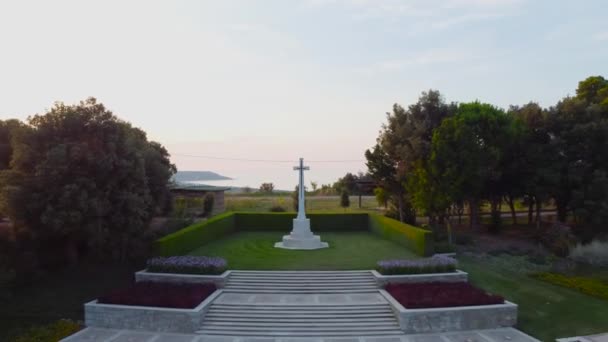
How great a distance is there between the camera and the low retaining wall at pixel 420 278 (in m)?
18.8

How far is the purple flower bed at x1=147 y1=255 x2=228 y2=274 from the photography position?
63.4ft

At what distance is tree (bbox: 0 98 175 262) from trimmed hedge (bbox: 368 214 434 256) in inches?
578

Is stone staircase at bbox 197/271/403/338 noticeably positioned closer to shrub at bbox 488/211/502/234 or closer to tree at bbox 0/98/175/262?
tree at bbox 0/98/175/262

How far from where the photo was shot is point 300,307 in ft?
54.7

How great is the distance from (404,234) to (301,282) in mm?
9213

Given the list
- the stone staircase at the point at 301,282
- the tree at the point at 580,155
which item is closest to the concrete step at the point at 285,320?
the stone staircase at the point at 301,282

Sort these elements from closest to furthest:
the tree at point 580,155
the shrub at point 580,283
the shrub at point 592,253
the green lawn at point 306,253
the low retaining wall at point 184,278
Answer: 1. the shrub at point 580,283
2. the low retaining wall at point 184,278
3. the green lawn at point 306,253
4. the shrub at point 592,253
5. the tree at point 580,155

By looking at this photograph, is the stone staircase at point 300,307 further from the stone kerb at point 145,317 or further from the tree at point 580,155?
the tree at point 580,155

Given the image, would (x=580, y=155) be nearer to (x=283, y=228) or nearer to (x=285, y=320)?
(x=283, y=228)

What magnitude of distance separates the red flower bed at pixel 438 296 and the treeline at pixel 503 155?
1153cm

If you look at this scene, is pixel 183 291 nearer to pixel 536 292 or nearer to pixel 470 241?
pixel 536 292

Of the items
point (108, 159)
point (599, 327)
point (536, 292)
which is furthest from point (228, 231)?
point (599, 327)

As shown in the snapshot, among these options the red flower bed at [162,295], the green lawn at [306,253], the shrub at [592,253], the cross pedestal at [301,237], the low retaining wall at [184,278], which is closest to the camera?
the red flower bed at [162,295]

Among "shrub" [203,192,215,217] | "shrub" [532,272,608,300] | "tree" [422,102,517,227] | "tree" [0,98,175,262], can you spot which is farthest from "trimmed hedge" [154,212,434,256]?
"shrub" [532,272,608,300]
